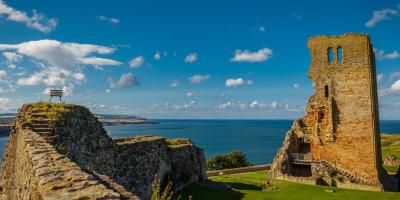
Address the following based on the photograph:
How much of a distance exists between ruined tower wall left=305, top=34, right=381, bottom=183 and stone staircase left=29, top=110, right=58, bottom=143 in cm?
2820

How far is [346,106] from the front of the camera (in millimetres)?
34875

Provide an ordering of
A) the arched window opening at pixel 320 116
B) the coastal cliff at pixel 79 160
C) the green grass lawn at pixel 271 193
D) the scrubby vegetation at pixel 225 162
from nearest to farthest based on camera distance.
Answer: the coastal cliff at pixel 79 160 < the green grass lawn at pixel 271 193 < the arched window opening at pixel 320 116 < the scrubby vegetation at pixel 225 162

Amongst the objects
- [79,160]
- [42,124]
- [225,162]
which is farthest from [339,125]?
[42,124]

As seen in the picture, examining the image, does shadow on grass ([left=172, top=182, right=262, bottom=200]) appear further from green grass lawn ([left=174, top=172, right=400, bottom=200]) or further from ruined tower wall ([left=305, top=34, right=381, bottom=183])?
ruined tower wall ([left=305, top=34, right=381, bottom=183])

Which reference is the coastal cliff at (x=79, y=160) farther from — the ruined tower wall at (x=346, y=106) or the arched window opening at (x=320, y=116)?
the ruined tower wall at (x=346, y=106)

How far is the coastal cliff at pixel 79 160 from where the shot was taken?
5297 millimetres

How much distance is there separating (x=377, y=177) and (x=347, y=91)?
8061mm

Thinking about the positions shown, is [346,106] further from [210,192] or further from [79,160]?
[79,160]

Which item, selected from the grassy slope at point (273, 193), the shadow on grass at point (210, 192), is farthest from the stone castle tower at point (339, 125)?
the shadow on grass at point (210, 192)

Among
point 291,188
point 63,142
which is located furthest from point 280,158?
point 63,142

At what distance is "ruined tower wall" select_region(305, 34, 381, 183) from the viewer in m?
33.9

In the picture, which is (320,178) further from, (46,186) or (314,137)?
(46,186)

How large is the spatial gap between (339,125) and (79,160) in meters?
27.6

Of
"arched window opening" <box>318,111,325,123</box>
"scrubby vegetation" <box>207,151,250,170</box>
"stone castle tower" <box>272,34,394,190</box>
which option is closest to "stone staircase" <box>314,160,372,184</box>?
"stone castle tower" <box>272,34,394,190</box>
